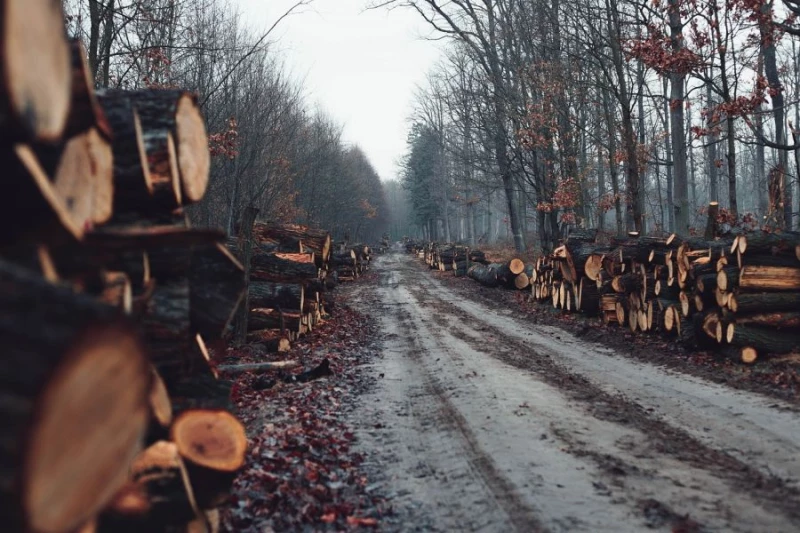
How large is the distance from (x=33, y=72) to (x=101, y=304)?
2.55ft

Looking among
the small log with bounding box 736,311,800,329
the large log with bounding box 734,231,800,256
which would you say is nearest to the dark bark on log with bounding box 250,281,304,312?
the small log with bounding box 736,311,800,329

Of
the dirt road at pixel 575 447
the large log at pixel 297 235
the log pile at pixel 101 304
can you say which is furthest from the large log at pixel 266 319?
the log pile at pixel 101 304

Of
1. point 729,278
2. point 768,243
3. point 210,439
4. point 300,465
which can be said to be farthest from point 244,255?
point 768,243

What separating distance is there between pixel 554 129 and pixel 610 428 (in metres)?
19.2

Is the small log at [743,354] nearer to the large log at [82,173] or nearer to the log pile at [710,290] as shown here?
the log pile at [710,290]

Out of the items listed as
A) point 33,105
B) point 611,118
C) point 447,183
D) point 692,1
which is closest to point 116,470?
point 33,105

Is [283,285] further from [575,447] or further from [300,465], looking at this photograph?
[575,447]

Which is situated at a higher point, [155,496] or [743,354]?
[155,496]

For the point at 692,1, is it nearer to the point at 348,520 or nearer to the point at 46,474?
the point at 348,520

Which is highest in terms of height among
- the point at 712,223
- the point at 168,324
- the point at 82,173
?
the point at 82,173

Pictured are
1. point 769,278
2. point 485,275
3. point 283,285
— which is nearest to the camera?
point 769,278

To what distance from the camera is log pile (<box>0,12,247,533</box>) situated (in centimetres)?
170

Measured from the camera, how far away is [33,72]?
188cm

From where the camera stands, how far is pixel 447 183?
58438 millimetres
